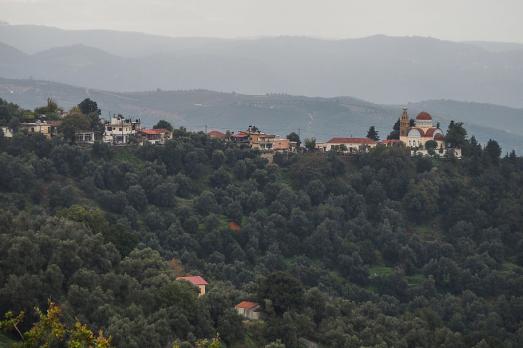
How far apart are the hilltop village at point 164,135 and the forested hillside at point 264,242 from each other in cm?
238

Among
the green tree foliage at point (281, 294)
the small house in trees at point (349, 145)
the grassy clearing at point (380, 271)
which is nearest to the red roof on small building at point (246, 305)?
the green tree foliage at point (281, 294)

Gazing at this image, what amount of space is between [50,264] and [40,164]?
33.8 m

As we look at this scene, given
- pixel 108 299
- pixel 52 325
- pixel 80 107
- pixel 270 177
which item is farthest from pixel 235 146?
pixel 52 325

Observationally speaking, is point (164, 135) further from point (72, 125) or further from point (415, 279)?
point (415, 279)

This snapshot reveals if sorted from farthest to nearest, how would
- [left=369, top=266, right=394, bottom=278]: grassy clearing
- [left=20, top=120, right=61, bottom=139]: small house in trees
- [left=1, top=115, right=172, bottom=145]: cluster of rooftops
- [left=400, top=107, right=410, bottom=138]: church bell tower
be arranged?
1. [left=400, top=107, right=410, bottom=138]: church bell tower
2. [left=1, top=115, right=172, bottom=145]: cluster of rooftops
3. [left=20, top=120, right=61, bottom=139]: small house in trees
4. [left=369, top=266, right=394, bottom=278]: grassy clearing

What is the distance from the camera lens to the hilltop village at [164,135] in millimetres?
91125

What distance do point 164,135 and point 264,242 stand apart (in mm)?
19357

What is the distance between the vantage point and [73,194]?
259 ft

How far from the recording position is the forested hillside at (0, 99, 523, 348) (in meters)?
51.1

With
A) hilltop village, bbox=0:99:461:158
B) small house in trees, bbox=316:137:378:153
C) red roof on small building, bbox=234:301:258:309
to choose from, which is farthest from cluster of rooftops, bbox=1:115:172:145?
red roof on small building, bbox=234:301:258:309

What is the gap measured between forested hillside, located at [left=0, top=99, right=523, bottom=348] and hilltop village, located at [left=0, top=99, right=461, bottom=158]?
2.38 meters

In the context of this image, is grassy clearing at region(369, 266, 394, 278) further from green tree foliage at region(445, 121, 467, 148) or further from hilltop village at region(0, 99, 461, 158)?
green tree foliage at region(445, 121, 467, 148)

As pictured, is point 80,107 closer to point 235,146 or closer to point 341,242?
point 235,146

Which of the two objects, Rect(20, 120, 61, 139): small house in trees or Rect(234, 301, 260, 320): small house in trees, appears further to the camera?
Rect(20, 120, 61, 139): small house in trees
